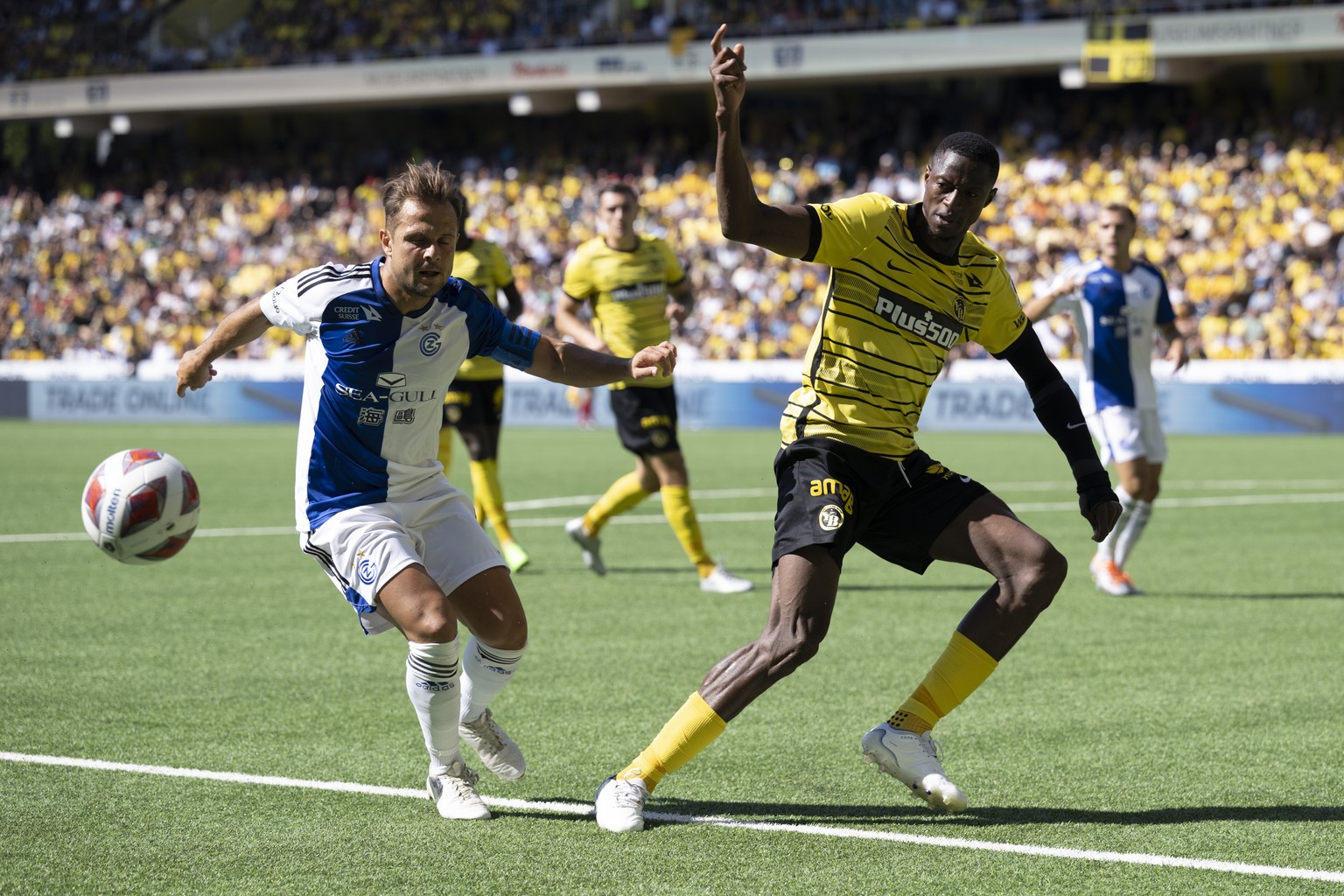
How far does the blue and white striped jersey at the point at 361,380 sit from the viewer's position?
202 inches

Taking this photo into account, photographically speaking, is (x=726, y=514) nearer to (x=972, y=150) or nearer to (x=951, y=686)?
(x=951, y=686)

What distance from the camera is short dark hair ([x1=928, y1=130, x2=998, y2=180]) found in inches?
195

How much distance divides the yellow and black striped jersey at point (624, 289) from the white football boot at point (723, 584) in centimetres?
146

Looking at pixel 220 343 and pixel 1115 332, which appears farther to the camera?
pixel 1115 332

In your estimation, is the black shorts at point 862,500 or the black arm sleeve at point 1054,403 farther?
the black arm sleeve at point 1054,403

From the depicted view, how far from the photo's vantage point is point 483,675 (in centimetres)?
531

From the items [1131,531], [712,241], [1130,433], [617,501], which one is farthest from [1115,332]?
[712,241]

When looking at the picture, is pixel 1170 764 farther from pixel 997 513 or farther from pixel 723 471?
pixel 723 471

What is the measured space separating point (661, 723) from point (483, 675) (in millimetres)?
1294

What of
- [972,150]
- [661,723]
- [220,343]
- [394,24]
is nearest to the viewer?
[972,150]

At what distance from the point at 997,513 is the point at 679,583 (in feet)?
18.1

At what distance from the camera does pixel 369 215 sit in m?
40.6

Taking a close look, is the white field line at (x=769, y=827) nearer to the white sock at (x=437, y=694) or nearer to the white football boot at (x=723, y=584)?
the white sock at (x=437, y=694)

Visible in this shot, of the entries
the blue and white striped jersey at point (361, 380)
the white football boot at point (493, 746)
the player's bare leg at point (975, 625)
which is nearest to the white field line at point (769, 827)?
the white football boot at point (493, 746)
